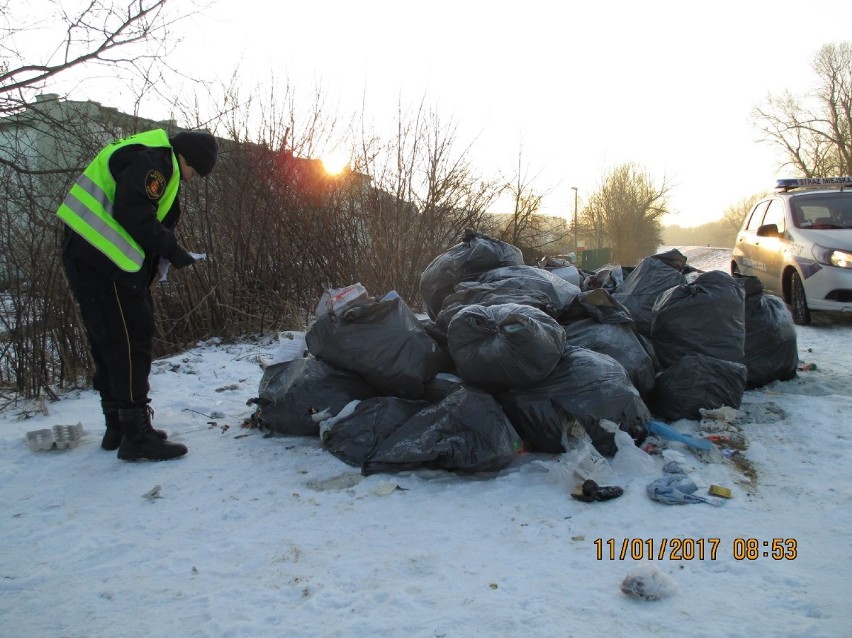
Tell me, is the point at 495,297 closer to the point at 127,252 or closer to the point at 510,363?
the point at 510,363

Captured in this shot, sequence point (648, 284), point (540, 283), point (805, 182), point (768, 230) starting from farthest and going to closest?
point (805, 182) < point (768, 230) < point (648, 284) < point (540, 283)

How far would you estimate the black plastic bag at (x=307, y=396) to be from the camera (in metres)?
3.07

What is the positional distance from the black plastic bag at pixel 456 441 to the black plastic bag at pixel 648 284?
5.29 ft

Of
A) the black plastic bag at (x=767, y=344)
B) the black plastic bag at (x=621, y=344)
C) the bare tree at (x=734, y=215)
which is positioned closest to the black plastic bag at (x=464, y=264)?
the black plastic bag at (x=621, y=344)

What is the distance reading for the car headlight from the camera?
18.3 ft

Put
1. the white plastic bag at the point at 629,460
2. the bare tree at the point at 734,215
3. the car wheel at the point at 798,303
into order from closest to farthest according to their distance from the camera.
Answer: the white plastic bag at the point at 629,460 → the car wheel at the point at 798,303 → the bare tree at the point at 734,215

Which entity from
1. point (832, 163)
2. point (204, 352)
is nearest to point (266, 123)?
point (204, 352)

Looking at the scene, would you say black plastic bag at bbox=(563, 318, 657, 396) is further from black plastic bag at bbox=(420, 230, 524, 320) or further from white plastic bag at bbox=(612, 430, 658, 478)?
black plastic bag at bbox=(420, 230, 524, 320)

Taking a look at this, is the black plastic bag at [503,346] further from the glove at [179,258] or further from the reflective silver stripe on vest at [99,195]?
the reflective silver stripe on vest at [99,195]

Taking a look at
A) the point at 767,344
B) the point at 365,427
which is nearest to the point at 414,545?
the point at 365,427

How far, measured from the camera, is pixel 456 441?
2512 millimetres

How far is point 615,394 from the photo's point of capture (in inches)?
107

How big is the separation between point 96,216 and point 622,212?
37.0 metres

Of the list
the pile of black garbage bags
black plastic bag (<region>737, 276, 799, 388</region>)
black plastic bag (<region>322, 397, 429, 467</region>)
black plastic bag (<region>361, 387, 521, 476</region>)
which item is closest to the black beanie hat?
the pile of black garbage bags
